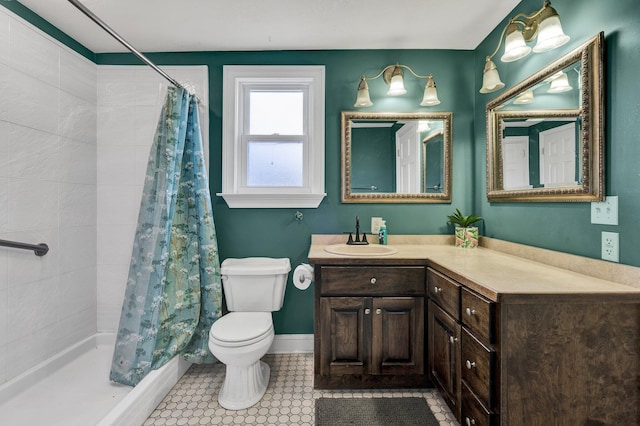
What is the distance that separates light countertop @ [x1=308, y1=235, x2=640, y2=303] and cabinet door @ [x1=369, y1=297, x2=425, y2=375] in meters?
0.25

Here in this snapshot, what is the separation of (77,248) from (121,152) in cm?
77

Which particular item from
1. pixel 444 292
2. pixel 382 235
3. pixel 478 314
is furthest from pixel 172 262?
pixel 478 314

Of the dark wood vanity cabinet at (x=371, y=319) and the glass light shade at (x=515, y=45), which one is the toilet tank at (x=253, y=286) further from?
the glass light shade at (x=515, y=45)

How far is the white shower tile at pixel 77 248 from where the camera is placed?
2.10m

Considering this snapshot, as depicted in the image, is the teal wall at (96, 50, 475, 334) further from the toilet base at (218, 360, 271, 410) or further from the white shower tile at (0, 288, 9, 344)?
the white shower tile at (0, 288, 9, 344)

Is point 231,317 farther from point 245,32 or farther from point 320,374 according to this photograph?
point 245,32

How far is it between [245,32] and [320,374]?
2.32 meters

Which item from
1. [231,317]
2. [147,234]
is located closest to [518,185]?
[231,317]

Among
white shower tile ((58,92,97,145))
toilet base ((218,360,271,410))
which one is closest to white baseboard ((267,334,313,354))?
toilet base ((218,360,271,410))

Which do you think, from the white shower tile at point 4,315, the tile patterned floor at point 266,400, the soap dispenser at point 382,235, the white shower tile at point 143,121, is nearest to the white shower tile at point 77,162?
the white shower tile at point 143,121

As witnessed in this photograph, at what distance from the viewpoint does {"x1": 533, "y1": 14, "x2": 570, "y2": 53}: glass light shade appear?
4.59 ft

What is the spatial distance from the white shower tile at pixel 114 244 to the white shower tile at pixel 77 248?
0.15ft

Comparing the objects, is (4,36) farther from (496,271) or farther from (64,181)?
(496,271)

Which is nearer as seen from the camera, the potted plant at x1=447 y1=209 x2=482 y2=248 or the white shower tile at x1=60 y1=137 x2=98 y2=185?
the white shower tile at x1=60 y1=137 x2=98 y2=185
